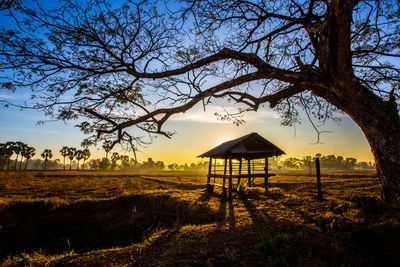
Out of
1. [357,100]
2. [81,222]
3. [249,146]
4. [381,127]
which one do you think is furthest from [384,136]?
[81,222]

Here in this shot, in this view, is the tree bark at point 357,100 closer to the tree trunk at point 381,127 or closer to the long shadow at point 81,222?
the tree trunk at point 381,127

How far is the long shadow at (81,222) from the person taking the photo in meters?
8.81

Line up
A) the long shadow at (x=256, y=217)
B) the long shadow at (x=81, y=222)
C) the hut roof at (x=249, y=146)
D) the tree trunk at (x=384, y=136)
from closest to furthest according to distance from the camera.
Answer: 1. the tree trunk at (x=384, y=136)
2. the long shadow at (x=256, y=217)
3. the long shadow at (x=81, y=222)
4. the hut roof at (x=249, y=146)

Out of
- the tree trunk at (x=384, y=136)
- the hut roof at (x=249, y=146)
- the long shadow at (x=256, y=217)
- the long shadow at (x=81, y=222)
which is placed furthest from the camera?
the hut roof at (x=249, y=146)

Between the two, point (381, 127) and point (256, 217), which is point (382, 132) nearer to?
point (381, 127)

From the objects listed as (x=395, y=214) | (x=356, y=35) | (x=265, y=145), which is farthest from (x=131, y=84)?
(x=265, y=145)

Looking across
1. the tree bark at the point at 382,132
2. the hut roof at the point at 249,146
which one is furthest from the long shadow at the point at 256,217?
the hut roof at the point at 249,146

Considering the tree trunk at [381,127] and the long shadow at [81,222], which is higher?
the tree trunk at [381,127]

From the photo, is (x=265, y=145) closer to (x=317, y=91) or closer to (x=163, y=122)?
(x=317, y=91)

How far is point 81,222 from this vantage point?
1103 centimetres

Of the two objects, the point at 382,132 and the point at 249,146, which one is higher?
the point at 249,146

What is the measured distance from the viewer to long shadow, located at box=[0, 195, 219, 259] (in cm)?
881

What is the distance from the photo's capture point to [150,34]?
569 cm

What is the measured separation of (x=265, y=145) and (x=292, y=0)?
11741mm
